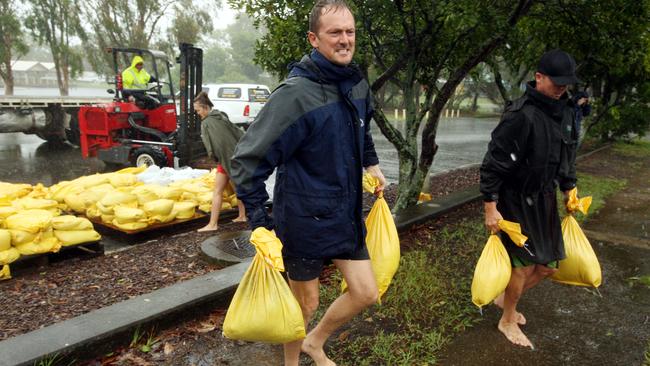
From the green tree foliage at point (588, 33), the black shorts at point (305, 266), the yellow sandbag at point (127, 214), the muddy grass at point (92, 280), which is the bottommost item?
the muddy grass at point (92, 280)

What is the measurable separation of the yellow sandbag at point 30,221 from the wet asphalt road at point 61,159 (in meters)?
5.17

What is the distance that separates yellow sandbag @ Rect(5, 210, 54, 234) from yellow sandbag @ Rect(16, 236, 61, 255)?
12cm

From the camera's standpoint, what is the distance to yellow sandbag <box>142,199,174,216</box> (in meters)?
5.55

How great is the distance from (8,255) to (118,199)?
4.68ft

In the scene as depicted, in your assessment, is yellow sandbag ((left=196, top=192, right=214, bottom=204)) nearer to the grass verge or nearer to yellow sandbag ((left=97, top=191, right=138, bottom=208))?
yellow sandbag ((left=97, top=191, right=138, bottom=208))

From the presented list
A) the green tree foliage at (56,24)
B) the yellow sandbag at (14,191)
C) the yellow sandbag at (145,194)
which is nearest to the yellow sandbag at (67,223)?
the yellow sandbag at (145,194)

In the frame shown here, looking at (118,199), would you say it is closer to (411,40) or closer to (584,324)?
(411,40)

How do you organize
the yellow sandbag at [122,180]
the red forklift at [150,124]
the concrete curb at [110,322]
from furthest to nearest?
the red forklift at [150,124] → the yellow sandbag at [122,180] → the concrete curb at [110,322]

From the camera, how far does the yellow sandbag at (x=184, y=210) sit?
5.86 metres

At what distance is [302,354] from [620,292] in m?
2.88

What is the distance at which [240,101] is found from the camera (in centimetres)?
1720

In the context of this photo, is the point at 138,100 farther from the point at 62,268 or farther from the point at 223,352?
the point at 223,352

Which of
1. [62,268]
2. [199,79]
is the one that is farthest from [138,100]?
[62,268]

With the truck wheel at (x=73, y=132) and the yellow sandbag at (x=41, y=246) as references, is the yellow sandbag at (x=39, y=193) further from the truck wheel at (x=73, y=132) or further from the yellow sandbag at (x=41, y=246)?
the truck wheel at (x=73, y=132)
